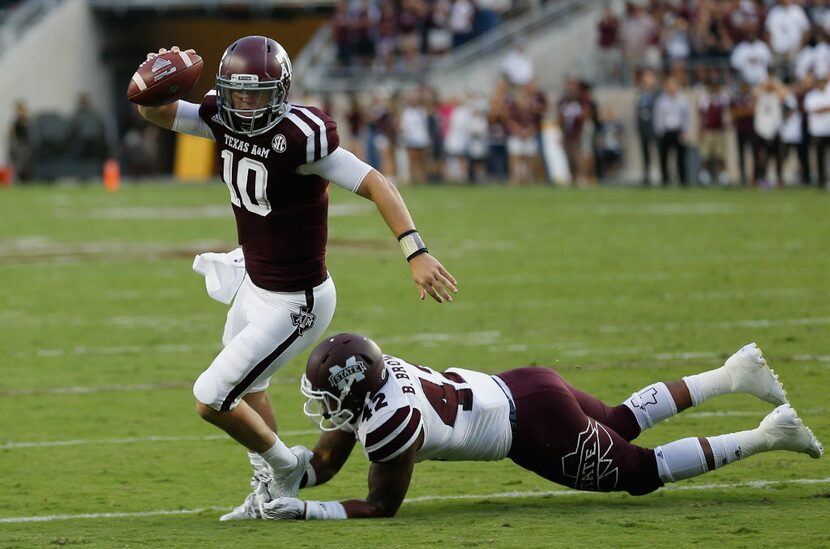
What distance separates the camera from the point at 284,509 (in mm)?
5398

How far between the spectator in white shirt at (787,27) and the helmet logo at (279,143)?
20.3 m

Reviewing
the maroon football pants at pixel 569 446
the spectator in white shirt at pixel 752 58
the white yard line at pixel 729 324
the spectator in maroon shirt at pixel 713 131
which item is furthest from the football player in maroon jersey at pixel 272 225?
the spectator in white shirt at pixel 752 58

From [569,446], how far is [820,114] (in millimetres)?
16846

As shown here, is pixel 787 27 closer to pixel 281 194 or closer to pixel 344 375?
pixel 281 194

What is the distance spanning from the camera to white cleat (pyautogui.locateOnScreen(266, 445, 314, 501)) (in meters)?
5.56

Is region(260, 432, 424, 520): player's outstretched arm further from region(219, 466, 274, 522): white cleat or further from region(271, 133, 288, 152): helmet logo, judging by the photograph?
region(271, 133, 288, 152): helmet logo

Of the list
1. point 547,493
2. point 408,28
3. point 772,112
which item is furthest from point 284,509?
point 408,28

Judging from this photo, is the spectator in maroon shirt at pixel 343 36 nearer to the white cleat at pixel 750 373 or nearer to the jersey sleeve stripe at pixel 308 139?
the white cleat at pixel 750 373

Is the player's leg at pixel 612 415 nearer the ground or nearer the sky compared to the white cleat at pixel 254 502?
nearer the sky

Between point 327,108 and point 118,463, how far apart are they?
22999 mm

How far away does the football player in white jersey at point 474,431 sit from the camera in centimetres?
525

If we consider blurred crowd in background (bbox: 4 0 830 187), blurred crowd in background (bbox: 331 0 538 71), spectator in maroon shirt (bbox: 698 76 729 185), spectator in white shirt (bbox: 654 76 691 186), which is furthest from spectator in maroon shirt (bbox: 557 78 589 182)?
blurred crowd in background (bbox: 331 0 538 71)

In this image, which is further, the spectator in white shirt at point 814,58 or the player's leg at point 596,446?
the spectator in white shirt at point 814,58

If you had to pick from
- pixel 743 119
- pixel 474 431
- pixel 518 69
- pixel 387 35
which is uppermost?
pixel 387 35
